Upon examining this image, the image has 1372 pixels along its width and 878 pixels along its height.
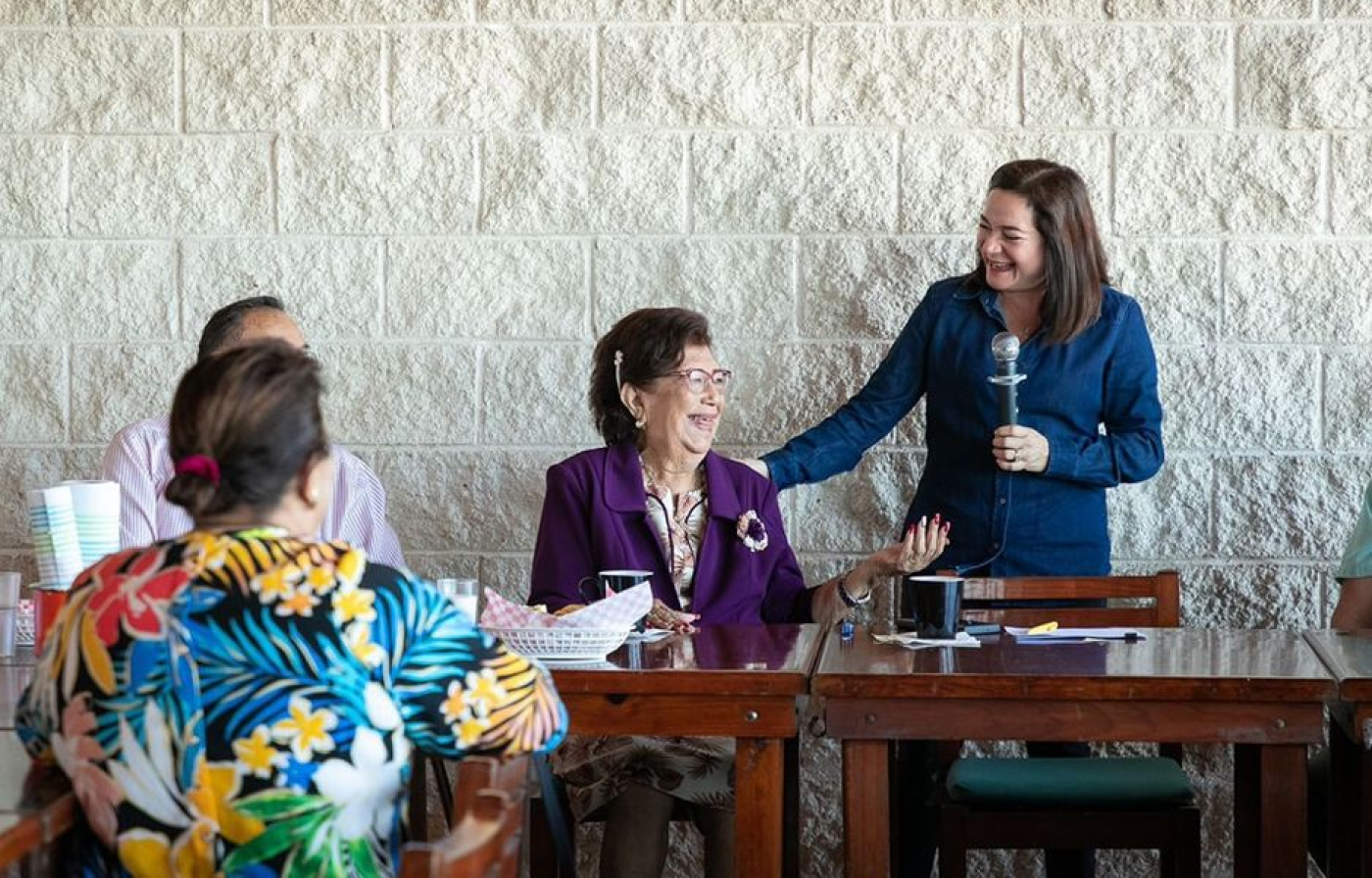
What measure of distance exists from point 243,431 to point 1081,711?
4.50ft

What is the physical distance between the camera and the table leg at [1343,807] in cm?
319

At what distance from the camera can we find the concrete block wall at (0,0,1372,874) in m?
4.26

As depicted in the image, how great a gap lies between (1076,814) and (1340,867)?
1.61 ft

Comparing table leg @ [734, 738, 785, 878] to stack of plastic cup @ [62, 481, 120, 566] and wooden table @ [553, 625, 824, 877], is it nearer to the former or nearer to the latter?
wooden table @ [553, 625, 824, 877]

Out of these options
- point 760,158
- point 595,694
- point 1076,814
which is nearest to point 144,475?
point 595,694

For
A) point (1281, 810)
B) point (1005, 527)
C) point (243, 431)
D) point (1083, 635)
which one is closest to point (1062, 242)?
point (1005, 527)

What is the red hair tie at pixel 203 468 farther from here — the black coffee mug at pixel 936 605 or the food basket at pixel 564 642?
the black coffee mug at pixel 936 605

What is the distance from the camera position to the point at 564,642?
296cm

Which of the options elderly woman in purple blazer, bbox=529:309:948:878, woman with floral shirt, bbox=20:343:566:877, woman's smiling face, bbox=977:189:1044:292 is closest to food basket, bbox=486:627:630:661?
elderly woman in purple blazer, bbox=529:309:948:878

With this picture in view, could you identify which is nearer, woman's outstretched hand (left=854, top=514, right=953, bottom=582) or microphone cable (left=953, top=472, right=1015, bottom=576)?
woman's outstretched hand (left=854, top=514, right=953, bottom=582)

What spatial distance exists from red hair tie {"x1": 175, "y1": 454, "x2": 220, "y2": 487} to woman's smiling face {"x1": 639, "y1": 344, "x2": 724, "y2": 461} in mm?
1722

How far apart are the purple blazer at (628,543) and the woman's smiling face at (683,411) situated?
0.21ft

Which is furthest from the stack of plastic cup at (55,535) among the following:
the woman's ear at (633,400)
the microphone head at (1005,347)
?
the microphone head at (1005,347)

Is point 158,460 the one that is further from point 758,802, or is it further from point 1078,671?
point 1078,671
